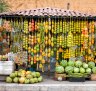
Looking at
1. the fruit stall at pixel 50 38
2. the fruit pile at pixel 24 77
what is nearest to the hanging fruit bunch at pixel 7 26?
the fruit stall at pixel 50 38

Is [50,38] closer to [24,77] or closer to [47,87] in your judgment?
[24,77]

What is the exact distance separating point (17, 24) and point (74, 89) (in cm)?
277

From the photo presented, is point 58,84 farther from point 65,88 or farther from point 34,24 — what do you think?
point 34,24

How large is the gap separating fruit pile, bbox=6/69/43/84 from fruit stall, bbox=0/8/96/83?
23.7 inches

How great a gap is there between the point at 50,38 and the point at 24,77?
155 centimetres

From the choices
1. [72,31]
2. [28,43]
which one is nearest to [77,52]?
[72,31]

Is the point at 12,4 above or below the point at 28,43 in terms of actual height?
above

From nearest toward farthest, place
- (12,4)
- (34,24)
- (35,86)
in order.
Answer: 1. (35,86)
2. (34,24)
3. (12,4)

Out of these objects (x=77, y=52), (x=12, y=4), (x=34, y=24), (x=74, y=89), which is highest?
(x=12, y=4)

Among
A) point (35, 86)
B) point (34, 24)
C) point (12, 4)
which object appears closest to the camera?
point (35, 86)

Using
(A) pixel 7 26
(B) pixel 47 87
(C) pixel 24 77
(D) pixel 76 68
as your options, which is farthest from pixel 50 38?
(B) pixel 47 87

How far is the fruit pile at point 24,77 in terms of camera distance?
11.7 meters

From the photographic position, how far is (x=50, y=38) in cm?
1255

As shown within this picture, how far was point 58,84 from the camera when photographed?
1159 centimetres
